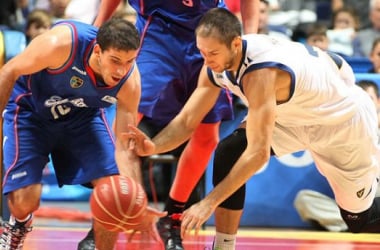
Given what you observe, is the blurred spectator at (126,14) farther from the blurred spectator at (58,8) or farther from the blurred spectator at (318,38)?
the blurred spectator at (318,38)

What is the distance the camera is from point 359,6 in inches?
415

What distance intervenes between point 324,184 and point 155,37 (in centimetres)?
236

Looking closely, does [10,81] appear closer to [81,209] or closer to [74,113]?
[74,113]

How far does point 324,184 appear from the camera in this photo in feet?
23.7

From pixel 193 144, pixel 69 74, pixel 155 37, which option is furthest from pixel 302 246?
pixel 69 74

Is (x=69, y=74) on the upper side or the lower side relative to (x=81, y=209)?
upper

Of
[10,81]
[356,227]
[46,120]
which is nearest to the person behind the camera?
[10,81]

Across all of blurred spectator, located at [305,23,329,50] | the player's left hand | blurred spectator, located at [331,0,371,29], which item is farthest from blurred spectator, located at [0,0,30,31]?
the player's left hand

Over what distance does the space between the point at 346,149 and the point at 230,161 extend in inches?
26.4

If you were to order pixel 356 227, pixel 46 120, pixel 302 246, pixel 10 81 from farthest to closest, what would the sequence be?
pixel 302 246 < pixel 356 227 < pixel 46 120 < pixel 10 81

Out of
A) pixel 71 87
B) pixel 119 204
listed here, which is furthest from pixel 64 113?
pixel 119 204

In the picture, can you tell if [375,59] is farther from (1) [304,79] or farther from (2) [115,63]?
(2) [115,63]

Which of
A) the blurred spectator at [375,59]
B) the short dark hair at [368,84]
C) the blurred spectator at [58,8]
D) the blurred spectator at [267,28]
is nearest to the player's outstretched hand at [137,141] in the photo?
the short dark hair at [368,84]

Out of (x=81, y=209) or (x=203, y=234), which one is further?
(x=81, y=209)
